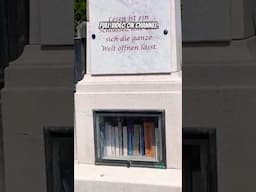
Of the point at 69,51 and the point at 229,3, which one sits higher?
the point at 229,3

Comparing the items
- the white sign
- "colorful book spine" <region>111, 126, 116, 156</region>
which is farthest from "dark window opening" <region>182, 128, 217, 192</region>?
the white sign

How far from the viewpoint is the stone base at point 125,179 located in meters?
3.80

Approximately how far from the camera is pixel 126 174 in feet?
12.8

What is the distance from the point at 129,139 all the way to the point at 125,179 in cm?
29

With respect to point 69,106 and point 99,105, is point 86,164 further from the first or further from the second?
point 69,106

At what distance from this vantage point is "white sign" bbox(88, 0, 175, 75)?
149 inches

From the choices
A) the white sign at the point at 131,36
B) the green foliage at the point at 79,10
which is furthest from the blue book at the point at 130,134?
the green foliage at the point at 79,10

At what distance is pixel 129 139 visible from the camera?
4004mm

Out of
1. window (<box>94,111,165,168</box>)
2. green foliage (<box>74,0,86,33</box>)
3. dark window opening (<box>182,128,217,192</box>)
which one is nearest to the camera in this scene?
window (<box>94,111,165,168</box>)

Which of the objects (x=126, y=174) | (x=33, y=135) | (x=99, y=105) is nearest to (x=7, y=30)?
(x=33, y=135)

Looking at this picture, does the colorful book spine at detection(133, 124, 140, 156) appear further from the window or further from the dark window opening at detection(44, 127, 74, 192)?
the dark window opening at detection(44, 127, 74, 192)

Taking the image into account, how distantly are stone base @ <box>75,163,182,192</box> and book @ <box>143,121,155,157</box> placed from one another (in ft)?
0.39

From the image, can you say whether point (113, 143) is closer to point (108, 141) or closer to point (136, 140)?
point (108, 141)

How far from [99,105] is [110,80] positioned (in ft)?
0.62
